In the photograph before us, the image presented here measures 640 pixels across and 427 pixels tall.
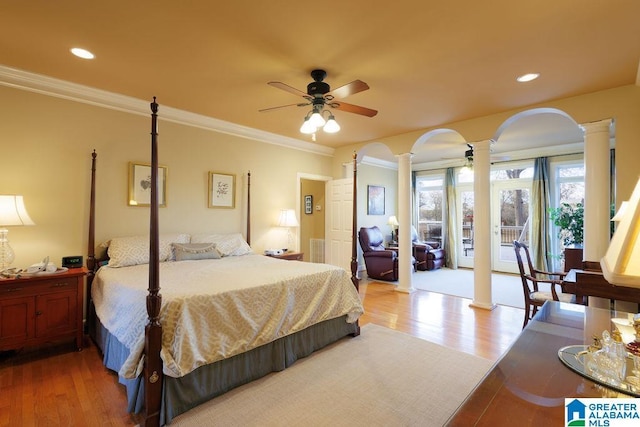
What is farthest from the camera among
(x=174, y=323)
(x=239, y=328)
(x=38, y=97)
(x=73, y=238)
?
(x=73, y=238)

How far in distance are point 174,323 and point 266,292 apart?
0.73 meters

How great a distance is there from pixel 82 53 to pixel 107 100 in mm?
934

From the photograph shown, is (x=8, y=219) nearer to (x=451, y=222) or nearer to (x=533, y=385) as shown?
(x=533, y=385)

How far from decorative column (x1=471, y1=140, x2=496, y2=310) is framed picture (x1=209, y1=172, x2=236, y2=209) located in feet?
11.9

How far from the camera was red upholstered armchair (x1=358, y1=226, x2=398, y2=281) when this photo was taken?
6.12 meters

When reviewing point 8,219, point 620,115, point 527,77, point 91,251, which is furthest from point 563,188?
point 8,219

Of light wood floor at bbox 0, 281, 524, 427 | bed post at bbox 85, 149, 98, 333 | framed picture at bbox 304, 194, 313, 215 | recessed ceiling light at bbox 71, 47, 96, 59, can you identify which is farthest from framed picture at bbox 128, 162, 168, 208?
framed picture at bbox 304, 194, 313, 215

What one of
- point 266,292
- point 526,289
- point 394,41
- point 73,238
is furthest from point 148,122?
point 526,289

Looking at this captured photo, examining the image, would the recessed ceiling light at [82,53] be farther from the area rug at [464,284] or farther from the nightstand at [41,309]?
the area rug at [464,284]

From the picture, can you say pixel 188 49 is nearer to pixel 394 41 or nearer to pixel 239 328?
pixel 394 41

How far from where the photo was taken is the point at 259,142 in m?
5.10

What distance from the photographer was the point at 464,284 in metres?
5.85

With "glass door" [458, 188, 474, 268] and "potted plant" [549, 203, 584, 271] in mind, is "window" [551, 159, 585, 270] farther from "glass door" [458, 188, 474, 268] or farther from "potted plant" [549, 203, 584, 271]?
"glass door" [458, 188, 474, 268]

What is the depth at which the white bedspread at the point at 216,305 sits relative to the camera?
1.98m
